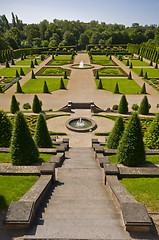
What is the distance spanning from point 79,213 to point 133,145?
6.90m

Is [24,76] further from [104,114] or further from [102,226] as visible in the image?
[102,226]

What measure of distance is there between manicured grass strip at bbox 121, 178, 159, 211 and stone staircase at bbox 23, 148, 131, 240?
4.89ft

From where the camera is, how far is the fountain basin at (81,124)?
78.6ft

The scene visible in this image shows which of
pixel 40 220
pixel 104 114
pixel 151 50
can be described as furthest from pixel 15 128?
pixel 151 50

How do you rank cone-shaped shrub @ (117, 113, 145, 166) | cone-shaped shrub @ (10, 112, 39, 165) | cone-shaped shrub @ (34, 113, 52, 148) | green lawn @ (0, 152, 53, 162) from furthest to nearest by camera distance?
cone-shaped shrub @ (34, 113, 52, 148) < green lawn @ (0, 152, 53, 162) < cone-shaped shrub @ (117, 113, 145, 166) < cone-shaped shrub @ (10, 112, 39, 165)

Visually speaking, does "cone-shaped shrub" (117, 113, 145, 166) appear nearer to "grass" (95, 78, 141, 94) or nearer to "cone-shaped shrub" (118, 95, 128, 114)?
"cone-shaped shrub" (118, 95, 128, 114)

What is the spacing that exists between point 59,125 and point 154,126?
43.2 ft

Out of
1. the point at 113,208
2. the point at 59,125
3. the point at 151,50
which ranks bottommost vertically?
the point at 59,125

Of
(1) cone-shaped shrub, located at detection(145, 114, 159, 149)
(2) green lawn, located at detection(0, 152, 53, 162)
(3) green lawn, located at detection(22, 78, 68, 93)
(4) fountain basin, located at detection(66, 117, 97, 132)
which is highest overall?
(3) green lawn, located at detection(22, 78, 68, 93)

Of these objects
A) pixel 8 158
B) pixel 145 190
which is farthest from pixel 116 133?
pixel 8 158

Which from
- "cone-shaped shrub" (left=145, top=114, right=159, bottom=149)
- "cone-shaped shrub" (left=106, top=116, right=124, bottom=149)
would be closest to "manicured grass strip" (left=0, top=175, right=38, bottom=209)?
"cone-shaped shrub" (left=106, top=116, right=124, bottom=149)

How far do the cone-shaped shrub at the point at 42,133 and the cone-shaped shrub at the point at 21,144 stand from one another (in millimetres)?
3431

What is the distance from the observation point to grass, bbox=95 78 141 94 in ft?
132

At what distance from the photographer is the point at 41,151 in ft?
51.4
